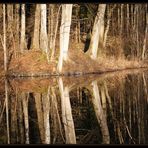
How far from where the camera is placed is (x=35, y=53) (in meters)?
22.4

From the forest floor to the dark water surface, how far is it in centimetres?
839

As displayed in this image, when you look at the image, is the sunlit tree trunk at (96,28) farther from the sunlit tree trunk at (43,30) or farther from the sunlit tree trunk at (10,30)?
the sunlit tree trunk at (10,30)

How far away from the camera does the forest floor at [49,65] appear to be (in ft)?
69.6

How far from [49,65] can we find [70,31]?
25.6 ft

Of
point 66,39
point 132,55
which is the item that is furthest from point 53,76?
point 132,55

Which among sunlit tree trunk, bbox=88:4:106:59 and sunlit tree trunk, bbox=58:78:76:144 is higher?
sunlit tree trunk, bbox=88:4:106:59

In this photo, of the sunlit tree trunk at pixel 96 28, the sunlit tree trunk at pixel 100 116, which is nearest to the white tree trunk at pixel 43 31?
the sunlit tree trunk at pixel 96 28

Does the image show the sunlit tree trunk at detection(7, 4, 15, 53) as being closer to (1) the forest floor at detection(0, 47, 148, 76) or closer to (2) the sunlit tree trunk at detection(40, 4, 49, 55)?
(1) the forest floor at detection(0, 47, 148, 76)

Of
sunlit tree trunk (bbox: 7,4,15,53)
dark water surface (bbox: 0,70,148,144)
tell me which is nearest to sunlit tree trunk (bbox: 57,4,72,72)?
sunlit tree trunk (bbox: 7,4,15,53)

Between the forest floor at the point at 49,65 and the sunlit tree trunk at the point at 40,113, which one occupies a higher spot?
the forest floor at the point at 49,65

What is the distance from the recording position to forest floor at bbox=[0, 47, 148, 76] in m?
21.2

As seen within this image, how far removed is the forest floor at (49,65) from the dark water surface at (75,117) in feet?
27.5

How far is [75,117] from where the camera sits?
8406mm

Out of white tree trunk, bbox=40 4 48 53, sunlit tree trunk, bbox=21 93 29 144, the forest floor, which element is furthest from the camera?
the forest floor
